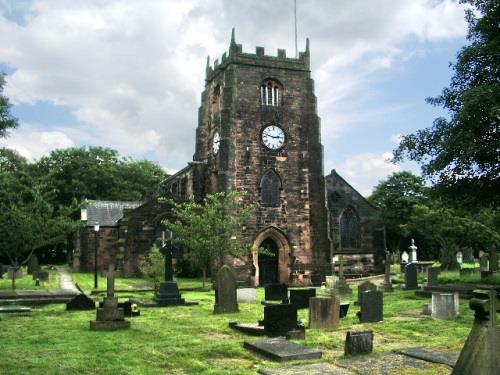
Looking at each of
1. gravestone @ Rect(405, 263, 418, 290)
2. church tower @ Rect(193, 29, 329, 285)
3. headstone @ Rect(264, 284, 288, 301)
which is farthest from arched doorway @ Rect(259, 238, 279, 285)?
headstone @ Rect(264, 284, 288, 301)

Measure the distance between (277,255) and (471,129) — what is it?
63.1 ft

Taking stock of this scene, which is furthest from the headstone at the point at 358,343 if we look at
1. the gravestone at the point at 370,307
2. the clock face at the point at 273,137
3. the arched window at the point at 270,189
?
the clock face at the point at 273,137

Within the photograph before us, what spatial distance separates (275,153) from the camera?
113ft

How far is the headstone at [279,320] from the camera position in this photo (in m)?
11.3

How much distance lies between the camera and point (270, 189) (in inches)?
1350

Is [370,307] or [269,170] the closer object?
[370,307]

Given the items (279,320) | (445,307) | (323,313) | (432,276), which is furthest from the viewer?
(432,276)

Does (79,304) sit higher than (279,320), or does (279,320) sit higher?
(279,320)

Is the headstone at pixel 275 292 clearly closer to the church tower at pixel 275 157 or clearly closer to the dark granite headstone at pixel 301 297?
the dark granite headstone at pixel 301 297

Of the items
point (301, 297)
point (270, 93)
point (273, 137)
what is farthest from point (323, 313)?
point (270, 93)

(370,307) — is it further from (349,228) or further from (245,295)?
(349,228)

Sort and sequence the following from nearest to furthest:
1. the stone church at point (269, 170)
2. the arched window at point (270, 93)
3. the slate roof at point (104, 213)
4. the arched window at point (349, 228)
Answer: the stone church at point (269, 170) → the arched window at point (270, 93) → the arched window at point (349, 228) → the slate roof at point (104, 213)

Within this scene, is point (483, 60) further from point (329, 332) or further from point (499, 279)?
point (329, 332)

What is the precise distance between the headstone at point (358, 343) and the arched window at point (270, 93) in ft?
87.7
